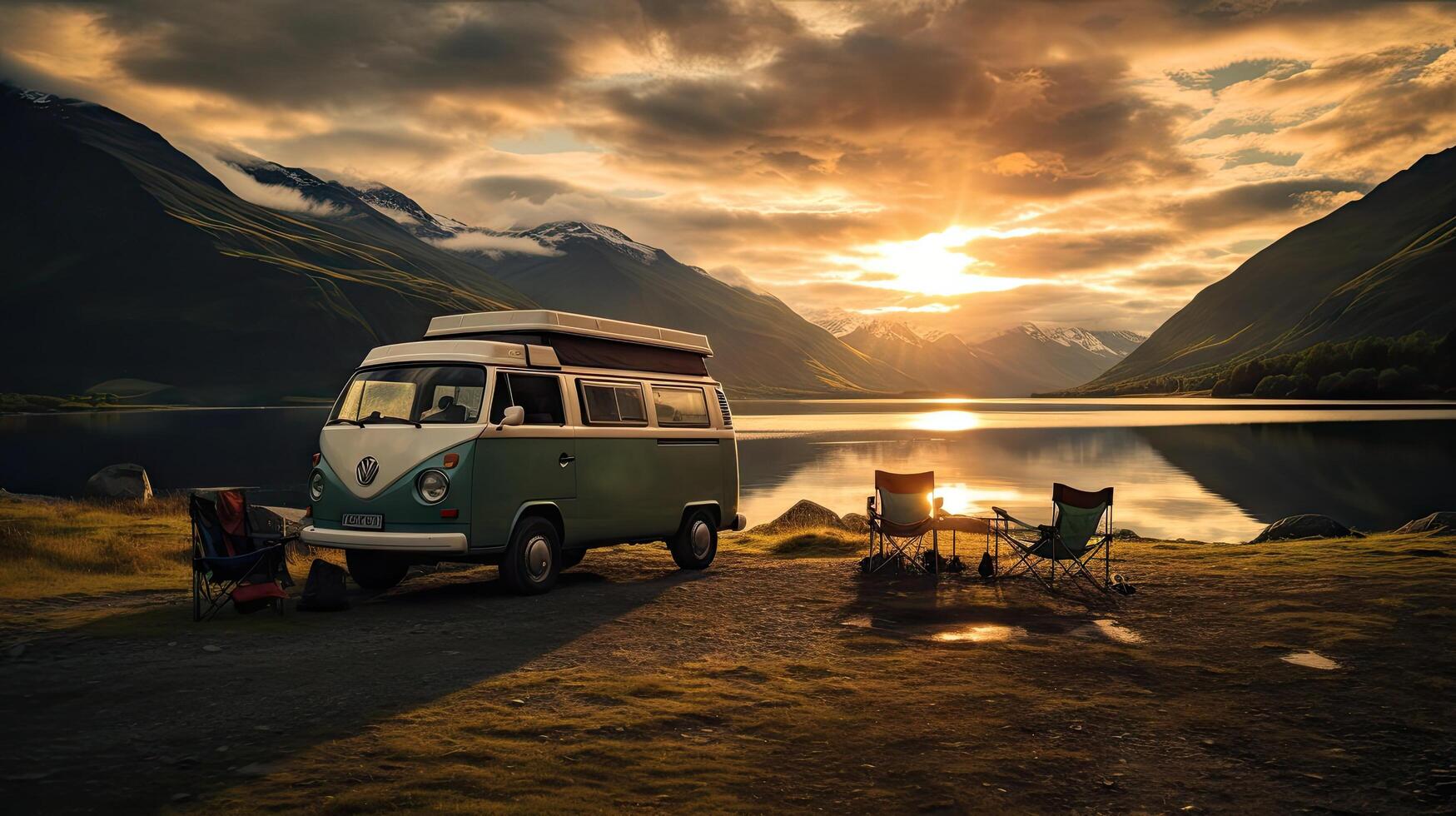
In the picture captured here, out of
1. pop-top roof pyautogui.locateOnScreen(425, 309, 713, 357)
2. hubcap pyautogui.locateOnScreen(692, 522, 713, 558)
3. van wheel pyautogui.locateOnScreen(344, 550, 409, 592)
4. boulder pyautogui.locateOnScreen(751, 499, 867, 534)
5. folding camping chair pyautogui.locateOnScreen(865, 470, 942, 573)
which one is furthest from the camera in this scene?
boulder pyautogui.locateOnScreen(751, 499, 867, 534)

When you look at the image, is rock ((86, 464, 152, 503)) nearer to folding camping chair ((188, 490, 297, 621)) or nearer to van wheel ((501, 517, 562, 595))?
folding camping chair ((188, 490, 297, 621))

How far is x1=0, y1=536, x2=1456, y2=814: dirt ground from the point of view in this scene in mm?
6512

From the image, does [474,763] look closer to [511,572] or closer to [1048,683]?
[1048,683]

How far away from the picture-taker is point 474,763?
6844mm

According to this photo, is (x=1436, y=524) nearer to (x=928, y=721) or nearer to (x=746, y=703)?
(x=928, y=721)

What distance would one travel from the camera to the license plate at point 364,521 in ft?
43.7

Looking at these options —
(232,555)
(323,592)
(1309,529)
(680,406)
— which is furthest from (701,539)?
(1309,529)

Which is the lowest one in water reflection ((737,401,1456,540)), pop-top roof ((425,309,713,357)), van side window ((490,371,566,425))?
water reflection ((737,401,1456,540))

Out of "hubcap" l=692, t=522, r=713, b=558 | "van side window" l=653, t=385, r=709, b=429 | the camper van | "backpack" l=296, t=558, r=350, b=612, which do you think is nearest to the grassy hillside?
"van side window" l=653, t=385, r=709, b=429

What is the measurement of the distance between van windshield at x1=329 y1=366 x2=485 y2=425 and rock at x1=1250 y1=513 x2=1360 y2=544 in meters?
20.0

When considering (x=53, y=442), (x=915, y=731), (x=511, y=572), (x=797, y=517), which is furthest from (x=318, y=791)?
(x=53, y=442)

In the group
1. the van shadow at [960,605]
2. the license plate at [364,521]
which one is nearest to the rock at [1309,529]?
the van shadow at [960,605]

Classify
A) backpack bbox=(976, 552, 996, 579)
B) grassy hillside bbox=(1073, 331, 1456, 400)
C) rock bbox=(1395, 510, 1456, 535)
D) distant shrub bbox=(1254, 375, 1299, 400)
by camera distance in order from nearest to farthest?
backpack bbox=(976, 552, 996, 579), rock bbox=(1395, 510, 1456, 535), grassy hillside bbox=(1073, 331, 1456, 400), distant shrub bbox=(1254, 375, 1299, 400)

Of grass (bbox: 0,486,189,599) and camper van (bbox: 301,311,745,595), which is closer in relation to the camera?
camper van (bbox: 301,311,745,595)
